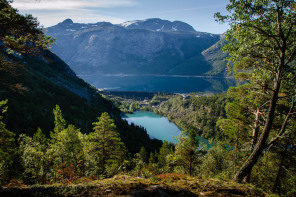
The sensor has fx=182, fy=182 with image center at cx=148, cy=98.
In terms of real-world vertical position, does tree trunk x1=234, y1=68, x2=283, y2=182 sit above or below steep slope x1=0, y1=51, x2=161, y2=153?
above

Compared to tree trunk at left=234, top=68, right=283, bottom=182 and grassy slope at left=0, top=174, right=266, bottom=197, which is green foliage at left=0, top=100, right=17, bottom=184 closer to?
grassy slope at left=0, top=174, right=266, bottom=197

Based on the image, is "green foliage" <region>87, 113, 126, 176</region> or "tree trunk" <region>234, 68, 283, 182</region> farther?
"green foliage" <region>87, 113, 126, 176</region>

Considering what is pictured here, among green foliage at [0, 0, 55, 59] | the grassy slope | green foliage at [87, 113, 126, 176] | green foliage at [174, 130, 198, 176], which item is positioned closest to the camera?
the grassy slope

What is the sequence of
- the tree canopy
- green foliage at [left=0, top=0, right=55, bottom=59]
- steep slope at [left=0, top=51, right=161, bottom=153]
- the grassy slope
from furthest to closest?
1. steep slope at [left=0, top=51, right=161, bottom=153]
2. green foliage at [left=0, top=0, right=55, bottom=59]
3. the tree canopy
4. the grassy slope

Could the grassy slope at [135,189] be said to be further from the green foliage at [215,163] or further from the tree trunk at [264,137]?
the green foliage at [215,163]

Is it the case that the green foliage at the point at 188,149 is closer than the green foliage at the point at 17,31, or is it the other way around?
the green foliage at the point at 17,31

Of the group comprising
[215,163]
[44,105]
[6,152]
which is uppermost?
[6,152]

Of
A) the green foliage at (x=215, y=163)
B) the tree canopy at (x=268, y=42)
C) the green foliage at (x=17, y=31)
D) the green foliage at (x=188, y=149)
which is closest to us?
the tree canopy at (x=268, y=42)

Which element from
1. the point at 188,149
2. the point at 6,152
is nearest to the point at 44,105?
the point at 6,152

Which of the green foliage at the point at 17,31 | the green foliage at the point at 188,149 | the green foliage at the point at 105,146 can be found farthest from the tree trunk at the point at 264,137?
the green foliage at the point at 105,146

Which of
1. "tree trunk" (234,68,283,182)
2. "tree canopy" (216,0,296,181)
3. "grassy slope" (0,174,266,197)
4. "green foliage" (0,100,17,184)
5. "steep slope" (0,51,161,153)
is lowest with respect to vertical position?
"steep slope" (0,51,161,153)

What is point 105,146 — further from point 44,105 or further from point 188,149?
point 44,105

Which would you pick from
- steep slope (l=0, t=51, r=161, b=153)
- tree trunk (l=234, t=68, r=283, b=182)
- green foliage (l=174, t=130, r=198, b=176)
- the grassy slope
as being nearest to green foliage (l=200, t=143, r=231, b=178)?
green foliage (l=174, t=130, r=198, b=176)

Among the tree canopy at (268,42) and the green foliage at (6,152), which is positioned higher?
the tree canopy at (268,42)
